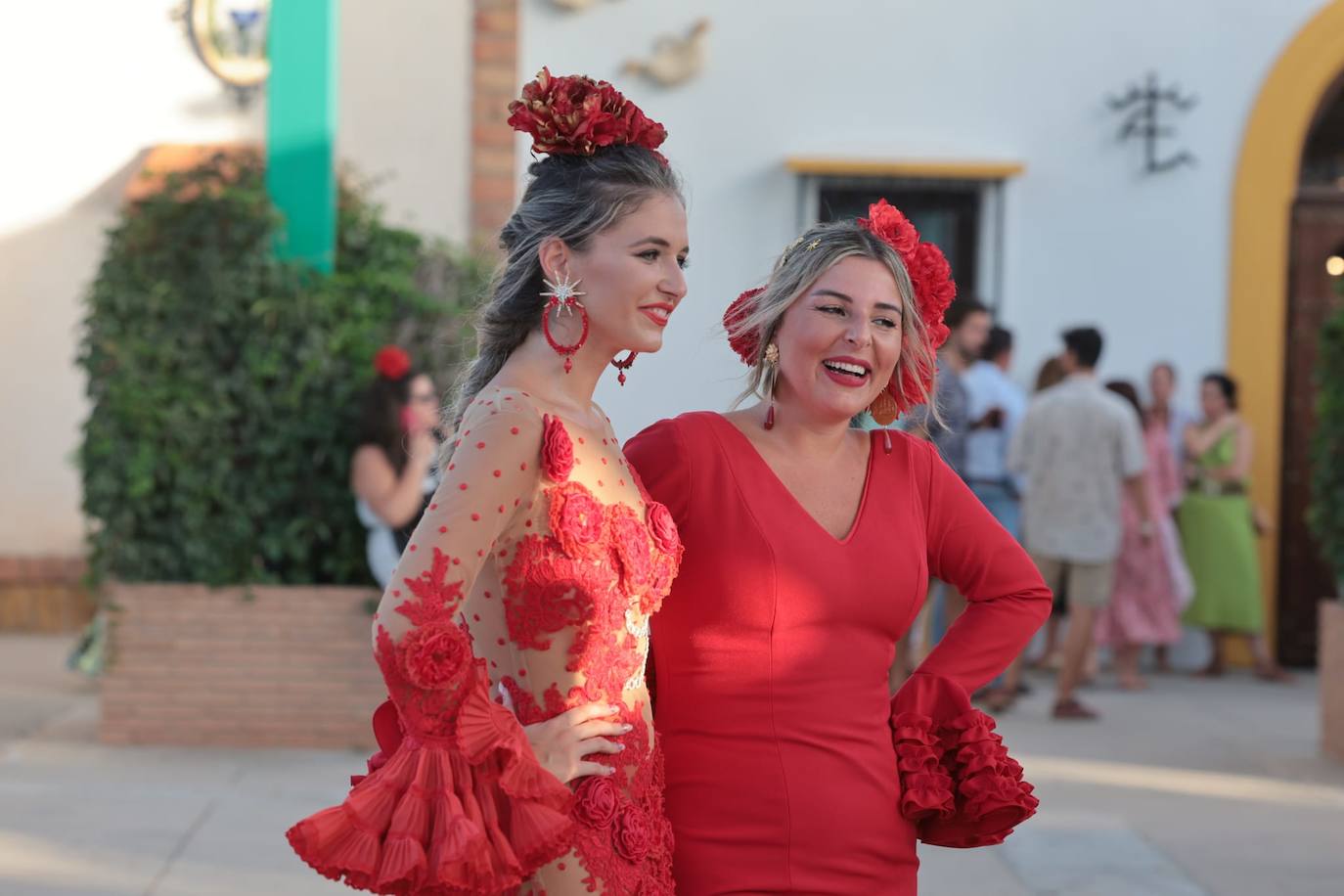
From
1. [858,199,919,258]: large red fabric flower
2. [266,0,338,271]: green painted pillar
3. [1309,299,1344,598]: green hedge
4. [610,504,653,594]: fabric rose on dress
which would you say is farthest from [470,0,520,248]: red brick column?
[610,504,653,594]: fabric rose on dress

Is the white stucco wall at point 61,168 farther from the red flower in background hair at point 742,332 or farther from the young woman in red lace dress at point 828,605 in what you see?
the young woman in red lace dress at point 828,605

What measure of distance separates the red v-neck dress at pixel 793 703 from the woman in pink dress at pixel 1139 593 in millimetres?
6806

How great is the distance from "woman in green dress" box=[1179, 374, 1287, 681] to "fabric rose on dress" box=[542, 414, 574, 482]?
7.83m

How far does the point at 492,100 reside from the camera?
946 centimetres

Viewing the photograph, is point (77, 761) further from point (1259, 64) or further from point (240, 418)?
point (1259, 64)

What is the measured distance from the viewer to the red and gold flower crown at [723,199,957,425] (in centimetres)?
270

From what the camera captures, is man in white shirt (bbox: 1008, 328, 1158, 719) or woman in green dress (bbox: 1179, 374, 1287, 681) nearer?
man in white shirt (bbox: 1008, 328, 1158, 719)

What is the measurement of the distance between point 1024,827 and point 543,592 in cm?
392

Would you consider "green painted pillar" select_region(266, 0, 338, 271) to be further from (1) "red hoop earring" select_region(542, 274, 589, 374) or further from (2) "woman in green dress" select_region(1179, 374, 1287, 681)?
(2) "woman in green dress" select_region(1179, 374, 1287, 681)

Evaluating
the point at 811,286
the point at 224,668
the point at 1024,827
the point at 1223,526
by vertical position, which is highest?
the point at 811,286

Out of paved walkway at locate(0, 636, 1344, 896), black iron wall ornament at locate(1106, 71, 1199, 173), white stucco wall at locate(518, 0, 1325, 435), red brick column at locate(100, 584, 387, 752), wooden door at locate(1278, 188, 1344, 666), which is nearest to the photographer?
paved walkway at locate(0, 636, 1344, 896)

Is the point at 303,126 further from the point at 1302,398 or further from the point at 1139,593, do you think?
the point at 1302,398

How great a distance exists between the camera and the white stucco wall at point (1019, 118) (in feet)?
31.7

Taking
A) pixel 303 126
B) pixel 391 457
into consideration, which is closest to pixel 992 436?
pixel 391 457
